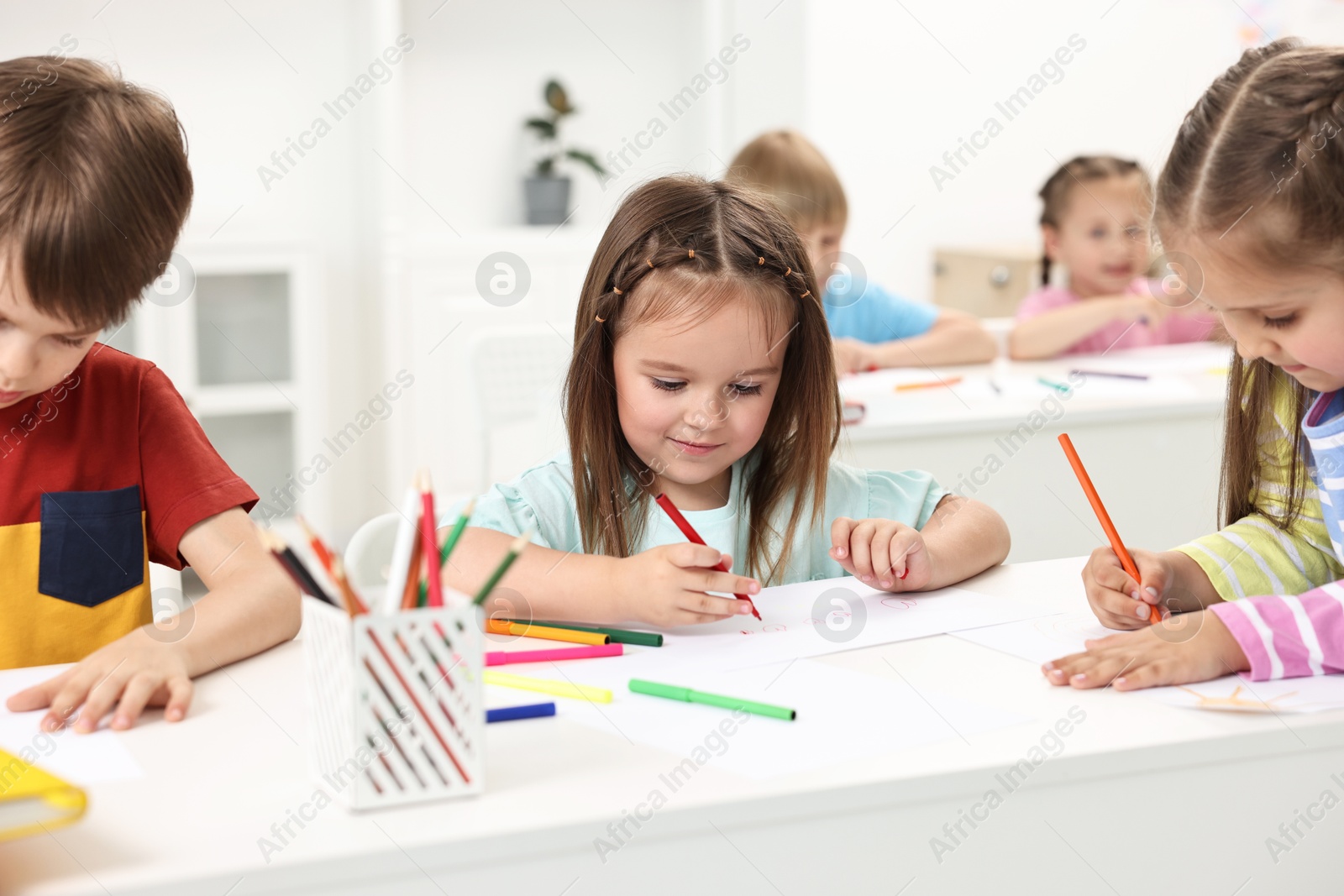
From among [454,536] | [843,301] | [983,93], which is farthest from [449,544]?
[983,93]

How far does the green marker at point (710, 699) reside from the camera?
0.76 metres

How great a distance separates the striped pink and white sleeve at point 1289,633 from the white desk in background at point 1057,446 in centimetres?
108

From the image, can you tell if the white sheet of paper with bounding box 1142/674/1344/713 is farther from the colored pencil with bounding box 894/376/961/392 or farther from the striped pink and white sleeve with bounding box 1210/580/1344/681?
the colored pencil with bounding box 894/376/961/392

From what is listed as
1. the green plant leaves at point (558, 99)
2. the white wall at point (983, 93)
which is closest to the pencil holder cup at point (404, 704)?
the green plant leaves at point (558, 99)

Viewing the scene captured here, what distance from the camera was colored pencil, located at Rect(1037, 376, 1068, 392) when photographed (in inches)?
86.7

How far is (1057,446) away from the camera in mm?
2131

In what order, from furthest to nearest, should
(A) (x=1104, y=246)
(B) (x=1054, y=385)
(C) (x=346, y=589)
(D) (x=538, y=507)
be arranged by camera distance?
(A) (x=1104, y=246), (B) (x=1054, y=385), (D) (x=538, y=507), (C) (x=346, y=589)

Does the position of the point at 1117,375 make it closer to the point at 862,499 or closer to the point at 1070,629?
the point at 862,499

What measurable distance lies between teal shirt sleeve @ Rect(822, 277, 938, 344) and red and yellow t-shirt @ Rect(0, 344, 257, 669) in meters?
1.74

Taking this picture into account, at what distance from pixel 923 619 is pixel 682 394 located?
0.95 feet

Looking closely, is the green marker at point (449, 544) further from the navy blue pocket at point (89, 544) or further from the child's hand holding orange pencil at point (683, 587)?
the navy blue pocket at point (89, 544)

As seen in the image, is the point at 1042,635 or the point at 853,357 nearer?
the point at 1042,635

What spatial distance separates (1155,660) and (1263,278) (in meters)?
0.26

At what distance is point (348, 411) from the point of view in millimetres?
3684
